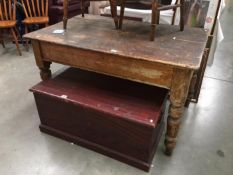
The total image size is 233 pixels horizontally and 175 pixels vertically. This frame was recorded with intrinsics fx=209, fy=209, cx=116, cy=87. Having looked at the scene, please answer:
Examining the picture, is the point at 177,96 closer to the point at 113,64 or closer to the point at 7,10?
the point at 113,64

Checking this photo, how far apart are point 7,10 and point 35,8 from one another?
39 centimetres

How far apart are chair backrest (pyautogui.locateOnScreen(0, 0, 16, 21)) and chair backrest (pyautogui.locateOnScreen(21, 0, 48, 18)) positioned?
0.58ft

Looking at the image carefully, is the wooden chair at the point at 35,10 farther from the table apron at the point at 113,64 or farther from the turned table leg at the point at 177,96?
the turned table leg at the point at 177,96

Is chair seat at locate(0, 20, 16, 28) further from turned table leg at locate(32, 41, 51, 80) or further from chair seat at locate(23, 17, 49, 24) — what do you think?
turned table leg at locate(32, 41, 51, 80)

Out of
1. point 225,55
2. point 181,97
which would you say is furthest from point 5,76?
point 225,55

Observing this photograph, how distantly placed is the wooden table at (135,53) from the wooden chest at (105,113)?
0.53ft

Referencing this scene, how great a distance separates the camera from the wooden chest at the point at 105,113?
125 centimetres

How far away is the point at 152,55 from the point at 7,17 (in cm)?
274

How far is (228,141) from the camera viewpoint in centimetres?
161

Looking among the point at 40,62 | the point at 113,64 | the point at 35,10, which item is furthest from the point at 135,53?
the point at 35,10

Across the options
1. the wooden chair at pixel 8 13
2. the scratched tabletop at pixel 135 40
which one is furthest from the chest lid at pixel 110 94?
the wooden chair at pixel 8 13

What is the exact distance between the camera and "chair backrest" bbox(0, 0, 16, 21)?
2.98 meters

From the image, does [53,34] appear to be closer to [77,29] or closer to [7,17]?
[77,29]

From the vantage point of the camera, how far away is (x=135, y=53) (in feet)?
3.94
